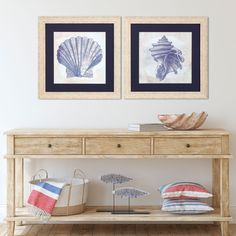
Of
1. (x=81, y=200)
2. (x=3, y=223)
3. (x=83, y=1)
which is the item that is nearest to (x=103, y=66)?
(x=83, y=1)

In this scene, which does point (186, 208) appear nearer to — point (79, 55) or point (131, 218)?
point (131, 218)

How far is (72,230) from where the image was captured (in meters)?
3.78

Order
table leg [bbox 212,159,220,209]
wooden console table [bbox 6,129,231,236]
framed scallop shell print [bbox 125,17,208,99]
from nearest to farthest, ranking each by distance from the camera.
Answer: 1. wooden console table [bbox 6,129,231,236]
2. table leg [bbox 212,159,220,209]
3. framed scallop shell print [bbox 125,17,208,99]

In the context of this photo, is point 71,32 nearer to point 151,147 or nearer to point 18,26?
point 18,26

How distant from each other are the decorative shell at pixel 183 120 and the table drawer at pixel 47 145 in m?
0.63

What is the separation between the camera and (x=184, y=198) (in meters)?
3.64

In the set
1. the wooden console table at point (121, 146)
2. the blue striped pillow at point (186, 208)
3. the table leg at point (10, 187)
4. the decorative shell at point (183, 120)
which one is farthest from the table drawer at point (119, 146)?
the table leg at point (10, 187)

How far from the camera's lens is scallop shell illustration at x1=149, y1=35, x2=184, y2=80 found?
395 centimetres

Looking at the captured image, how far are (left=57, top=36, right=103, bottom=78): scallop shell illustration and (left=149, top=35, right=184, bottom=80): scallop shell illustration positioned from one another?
17.7 inches

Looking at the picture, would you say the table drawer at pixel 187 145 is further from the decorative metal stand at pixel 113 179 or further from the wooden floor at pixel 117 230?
the wooden floor at pixel 117 230

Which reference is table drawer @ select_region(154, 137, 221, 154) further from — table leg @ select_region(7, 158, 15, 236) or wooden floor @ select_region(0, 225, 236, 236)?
table leg @ select_region(7, 158, 15, 236)

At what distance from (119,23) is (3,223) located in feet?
5.97

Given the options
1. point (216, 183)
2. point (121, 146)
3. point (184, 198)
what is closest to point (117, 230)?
point (184, 198)

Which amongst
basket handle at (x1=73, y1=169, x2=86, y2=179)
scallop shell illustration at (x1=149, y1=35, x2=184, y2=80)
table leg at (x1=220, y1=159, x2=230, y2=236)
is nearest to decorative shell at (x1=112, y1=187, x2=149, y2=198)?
basket handle at (x1=73, y1=169, x2=86, y2=179)
